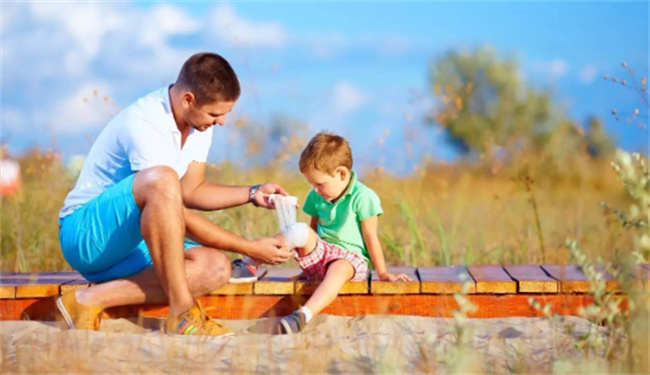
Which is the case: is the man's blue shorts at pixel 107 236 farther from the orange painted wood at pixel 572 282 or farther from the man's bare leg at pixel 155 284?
the orange painted wood at pixel 572 282

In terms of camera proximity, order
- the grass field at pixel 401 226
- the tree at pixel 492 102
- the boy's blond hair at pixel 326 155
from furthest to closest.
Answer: the tree at pixel 492 102 → the grass field at pixel 401 226 → the boy's blond hair at pixel 326 155

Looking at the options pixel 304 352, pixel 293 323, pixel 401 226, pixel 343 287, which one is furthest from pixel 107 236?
pixel 401 226

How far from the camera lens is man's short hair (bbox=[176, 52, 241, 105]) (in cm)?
402

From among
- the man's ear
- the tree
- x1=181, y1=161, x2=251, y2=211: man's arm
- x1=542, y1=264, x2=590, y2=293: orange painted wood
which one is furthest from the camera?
the tree

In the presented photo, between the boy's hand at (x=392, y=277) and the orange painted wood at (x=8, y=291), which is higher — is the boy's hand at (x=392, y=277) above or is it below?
above

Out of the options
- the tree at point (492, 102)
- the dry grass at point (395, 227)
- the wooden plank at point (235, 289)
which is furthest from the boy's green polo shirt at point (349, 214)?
the tree at point (492, 102)

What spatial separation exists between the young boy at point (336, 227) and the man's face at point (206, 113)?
0.56m

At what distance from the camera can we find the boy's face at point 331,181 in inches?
175

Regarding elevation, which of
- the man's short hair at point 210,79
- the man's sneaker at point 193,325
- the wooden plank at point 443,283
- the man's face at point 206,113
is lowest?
the man's sneaker at point 193,325

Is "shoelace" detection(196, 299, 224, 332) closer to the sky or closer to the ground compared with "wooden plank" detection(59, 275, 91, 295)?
closer to the ground

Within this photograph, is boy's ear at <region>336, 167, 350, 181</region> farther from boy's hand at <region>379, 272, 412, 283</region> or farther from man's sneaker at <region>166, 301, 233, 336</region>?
man's sneaker at <region>166, 301, 233, 336</region>

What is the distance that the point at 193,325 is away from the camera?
155 inches

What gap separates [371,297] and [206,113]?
48.1 inches

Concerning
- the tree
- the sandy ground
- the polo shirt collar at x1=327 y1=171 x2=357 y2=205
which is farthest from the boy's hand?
the tree
